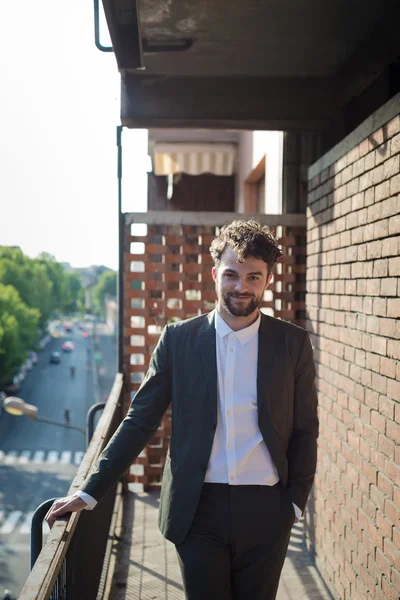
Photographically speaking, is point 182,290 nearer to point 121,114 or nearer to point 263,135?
point 121,114

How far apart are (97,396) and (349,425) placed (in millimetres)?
53655

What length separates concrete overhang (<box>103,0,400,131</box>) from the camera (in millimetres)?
3512

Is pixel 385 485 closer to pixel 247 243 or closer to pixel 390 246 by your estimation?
pixel 390 246

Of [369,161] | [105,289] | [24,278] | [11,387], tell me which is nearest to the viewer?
[369,161]

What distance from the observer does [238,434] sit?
7.37ft

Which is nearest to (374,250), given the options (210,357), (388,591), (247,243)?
(247,243)

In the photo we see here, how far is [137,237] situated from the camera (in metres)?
5.32

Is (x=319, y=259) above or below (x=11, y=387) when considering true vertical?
above

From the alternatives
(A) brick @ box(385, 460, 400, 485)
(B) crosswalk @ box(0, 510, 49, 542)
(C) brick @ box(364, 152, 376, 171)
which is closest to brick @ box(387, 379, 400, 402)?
(A) brick @ box(385, 460, 400, 485)

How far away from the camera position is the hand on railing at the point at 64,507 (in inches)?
84.8

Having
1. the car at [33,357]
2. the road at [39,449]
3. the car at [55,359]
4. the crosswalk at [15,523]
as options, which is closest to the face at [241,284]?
the road at [39,449]

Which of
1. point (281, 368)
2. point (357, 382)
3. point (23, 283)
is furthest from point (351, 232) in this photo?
point (23, 283)

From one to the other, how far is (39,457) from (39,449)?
2415 mm

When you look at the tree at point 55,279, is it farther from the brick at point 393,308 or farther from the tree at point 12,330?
the brick at point 393,308
